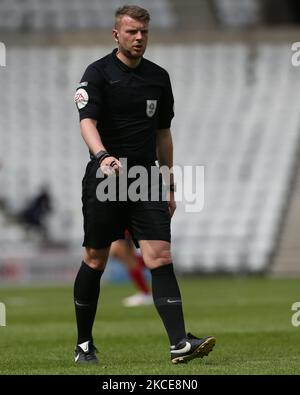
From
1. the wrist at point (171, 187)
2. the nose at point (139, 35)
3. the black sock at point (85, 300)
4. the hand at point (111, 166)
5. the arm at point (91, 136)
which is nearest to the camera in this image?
the hand at point (111, 166)

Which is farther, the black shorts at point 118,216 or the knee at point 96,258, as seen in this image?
the knee at point 96,258

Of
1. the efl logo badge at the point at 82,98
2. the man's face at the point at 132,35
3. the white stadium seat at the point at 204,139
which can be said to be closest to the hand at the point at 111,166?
the efl logo badge at the point at 82,98

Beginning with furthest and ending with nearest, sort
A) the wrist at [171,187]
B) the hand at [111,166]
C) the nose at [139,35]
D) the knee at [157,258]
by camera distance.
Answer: the wrist at [171,187], the knee at [157,258], the nose at [139,35], the hand at [111,166]

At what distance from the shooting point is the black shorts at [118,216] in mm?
8008

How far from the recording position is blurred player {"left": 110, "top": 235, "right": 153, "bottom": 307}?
51.8ft

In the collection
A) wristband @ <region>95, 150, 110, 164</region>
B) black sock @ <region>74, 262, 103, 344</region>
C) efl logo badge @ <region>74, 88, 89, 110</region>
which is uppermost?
efl logo badge @ <region>74, 88, 89, 110</region>

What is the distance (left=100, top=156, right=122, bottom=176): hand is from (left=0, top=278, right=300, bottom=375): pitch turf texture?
1266mm

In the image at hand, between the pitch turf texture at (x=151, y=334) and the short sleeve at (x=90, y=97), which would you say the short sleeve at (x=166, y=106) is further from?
the pitch turf texture at (x=151, y=334)

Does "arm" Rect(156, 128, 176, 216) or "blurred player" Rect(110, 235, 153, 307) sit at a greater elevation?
"arm" Rect(156, 128, 176, 216)

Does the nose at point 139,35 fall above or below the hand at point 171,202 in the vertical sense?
above

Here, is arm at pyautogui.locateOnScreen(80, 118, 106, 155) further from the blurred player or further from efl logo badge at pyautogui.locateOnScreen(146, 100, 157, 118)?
the blurred player

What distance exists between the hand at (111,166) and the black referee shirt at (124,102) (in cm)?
50

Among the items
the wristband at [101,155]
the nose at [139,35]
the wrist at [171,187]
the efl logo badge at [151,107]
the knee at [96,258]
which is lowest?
the knee at [96,258]

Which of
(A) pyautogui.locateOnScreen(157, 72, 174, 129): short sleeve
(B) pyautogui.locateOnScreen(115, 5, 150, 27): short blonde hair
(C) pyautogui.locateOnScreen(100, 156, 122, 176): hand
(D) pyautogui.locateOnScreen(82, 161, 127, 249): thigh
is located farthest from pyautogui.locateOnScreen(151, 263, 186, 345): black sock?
(B) pyautogui.locateOnScreen(115, 5, 150, 27): short blonde hair
